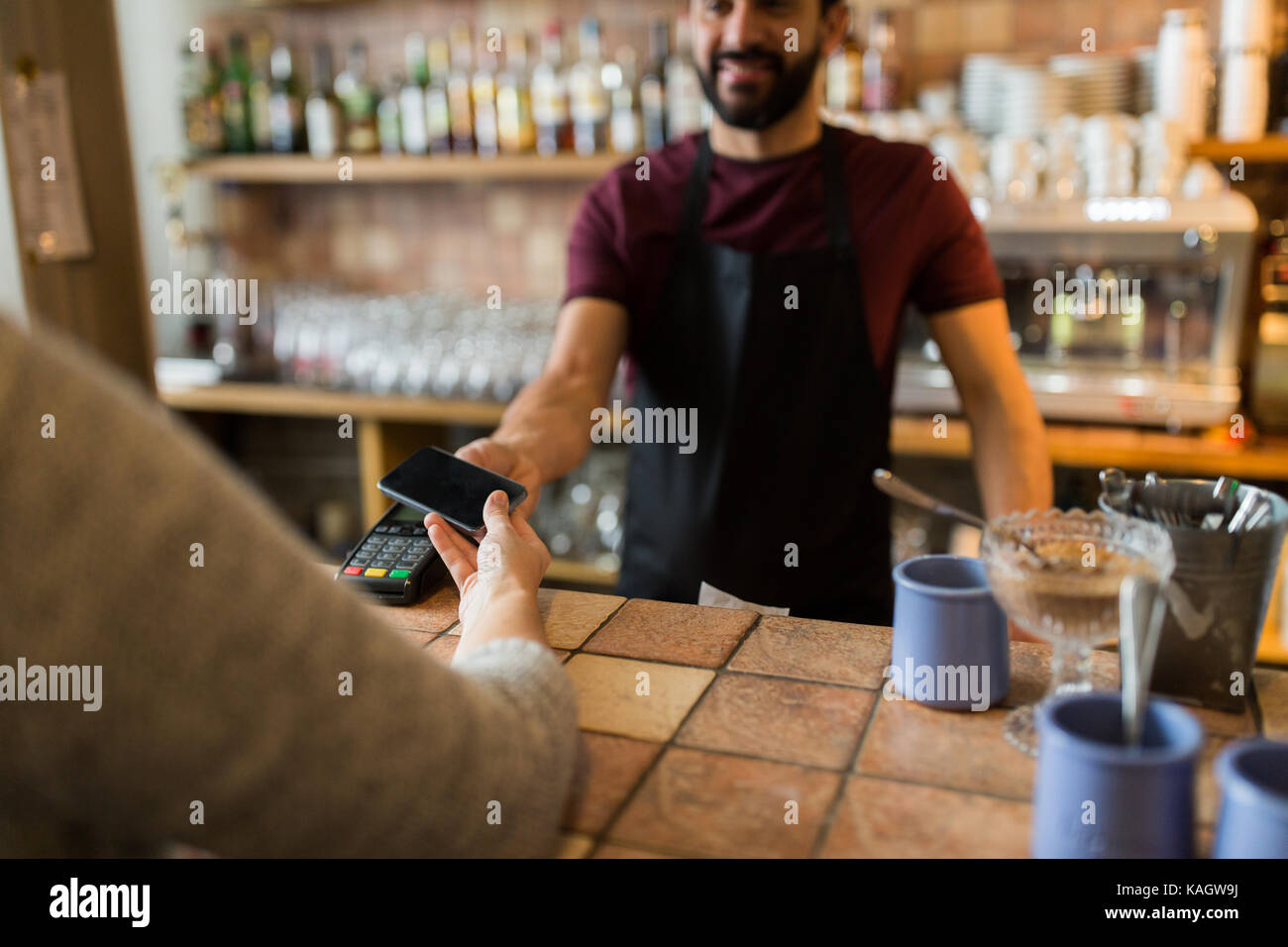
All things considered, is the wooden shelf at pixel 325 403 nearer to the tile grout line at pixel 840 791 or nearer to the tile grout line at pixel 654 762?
the tile grout line at pixel 654 762

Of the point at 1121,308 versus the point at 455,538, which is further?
the point at 1121,308

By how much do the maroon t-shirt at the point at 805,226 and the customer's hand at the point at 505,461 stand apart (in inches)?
15.5

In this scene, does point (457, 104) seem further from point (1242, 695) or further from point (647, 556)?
point (1242, 695)

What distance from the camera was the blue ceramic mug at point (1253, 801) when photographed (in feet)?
1.92

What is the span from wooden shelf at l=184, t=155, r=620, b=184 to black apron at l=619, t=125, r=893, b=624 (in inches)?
41.5

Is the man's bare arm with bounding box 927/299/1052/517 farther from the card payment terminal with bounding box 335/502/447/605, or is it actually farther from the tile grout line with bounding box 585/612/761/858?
the card payment terminal with bounding box 335/502/447/605

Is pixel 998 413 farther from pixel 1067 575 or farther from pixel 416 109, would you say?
pixel 416 109

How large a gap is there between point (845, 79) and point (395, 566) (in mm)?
1900

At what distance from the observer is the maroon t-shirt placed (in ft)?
5.30

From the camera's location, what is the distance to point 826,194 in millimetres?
1656

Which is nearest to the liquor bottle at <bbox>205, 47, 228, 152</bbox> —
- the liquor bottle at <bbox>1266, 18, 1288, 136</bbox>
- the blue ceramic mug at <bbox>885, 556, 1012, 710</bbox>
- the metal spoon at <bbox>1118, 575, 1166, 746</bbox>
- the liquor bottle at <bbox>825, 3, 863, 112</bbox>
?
the liquor bottle at <bbox>825, 3, 863, 112</bbox>

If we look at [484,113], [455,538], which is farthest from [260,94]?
[455,538]

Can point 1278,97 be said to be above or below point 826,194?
above
